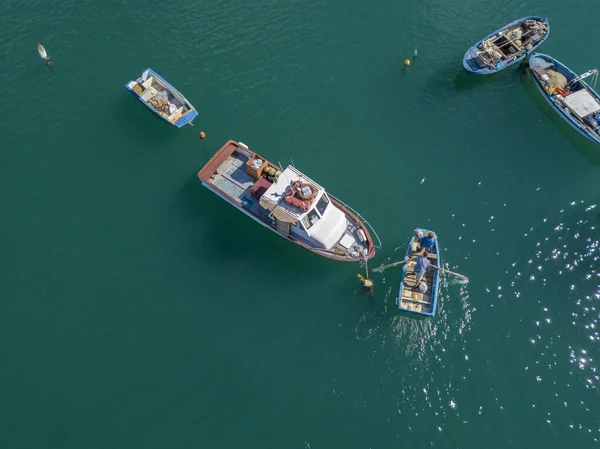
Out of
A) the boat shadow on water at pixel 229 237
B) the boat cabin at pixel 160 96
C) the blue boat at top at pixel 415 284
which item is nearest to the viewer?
the blue boat at top at pixel 415 284

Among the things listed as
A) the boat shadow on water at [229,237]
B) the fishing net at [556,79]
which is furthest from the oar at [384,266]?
the fishing net at [556,79]

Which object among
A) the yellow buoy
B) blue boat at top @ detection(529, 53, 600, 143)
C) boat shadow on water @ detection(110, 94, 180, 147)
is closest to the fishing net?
blue boat at top @ detection(529, 53, 600, 143)

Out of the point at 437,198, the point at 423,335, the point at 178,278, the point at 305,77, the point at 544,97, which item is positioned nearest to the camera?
the point at 423,335

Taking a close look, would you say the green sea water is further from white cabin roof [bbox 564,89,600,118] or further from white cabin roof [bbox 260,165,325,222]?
white cabin roof [bbox 260,165,325,222]

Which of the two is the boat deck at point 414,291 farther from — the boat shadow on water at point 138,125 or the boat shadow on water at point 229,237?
the boat shadow on water at point 138,125

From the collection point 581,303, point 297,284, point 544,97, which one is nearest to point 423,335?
point 297,284

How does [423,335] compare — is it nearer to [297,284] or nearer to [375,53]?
[297,284]
